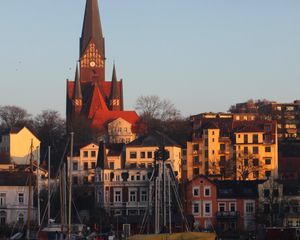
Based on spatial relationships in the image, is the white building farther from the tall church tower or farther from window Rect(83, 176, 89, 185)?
the tall church tower

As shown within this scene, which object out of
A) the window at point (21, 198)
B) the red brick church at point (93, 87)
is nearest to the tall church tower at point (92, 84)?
the red brick church at point (93, 87)

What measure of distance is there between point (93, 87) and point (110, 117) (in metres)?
13.3

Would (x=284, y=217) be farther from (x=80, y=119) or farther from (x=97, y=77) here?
(x=97, y=77)

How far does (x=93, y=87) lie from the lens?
174 metres

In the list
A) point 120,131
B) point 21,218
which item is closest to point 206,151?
point 120,131

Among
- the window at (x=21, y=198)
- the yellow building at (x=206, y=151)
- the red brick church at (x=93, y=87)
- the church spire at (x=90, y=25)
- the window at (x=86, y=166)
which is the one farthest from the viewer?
the church spire at (x=90, y=25)

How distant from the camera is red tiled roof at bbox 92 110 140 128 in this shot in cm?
15888

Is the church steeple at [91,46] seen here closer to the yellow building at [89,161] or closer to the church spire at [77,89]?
the church spire at [77,89]

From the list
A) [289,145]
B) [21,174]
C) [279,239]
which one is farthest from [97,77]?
[279,239]

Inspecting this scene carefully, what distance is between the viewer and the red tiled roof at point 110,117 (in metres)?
159

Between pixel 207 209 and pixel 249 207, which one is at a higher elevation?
pixel 249 207

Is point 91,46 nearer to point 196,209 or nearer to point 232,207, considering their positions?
point 196,209

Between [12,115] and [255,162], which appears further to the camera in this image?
[12,115]

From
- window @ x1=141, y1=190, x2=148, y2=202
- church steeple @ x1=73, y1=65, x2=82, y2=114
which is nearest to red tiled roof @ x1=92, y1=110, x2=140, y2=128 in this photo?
church steeple @ x1=73, y1=65, x2=82, y2=114
